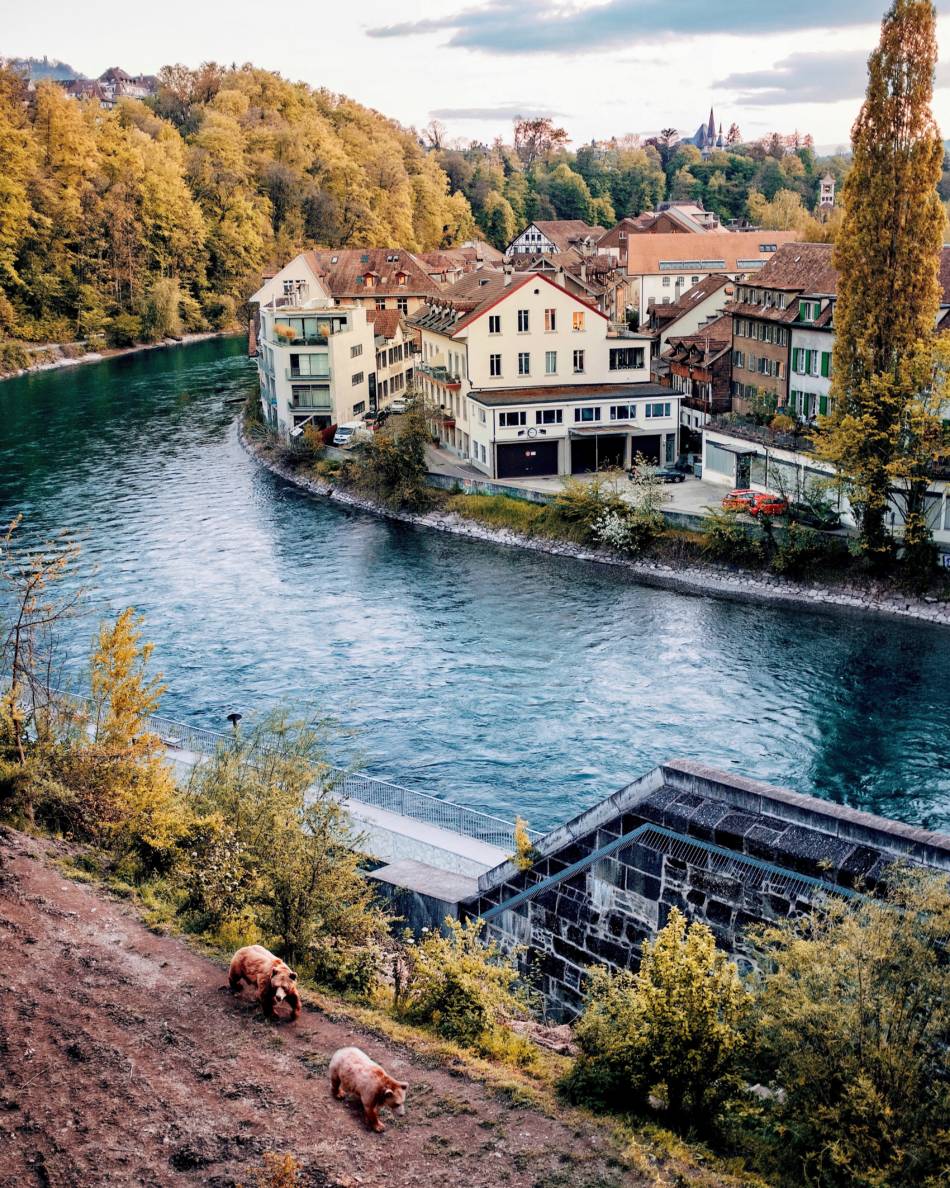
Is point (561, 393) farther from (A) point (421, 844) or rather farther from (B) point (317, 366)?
(A) point (421, 844)

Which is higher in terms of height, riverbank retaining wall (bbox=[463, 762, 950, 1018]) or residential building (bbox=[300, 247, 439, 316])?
residential building (bbox=[300, 247, 439, 316])

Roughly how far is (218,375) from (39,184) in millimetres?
36997

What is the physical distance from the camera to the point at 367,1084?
1384 cm

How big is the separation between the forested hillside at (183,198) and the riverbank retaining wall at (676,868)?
99972 millimetres

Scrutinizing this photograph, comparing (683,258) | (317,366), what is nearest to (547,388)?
(317,366)

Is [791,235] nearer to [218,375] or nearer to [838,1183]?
[218,375]

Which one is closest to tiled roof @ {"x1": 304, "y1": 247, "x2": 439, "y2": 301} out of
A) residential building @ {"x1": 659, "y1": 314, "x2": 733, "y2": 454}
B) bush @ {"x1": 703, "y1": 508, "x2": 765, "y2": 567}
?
residential building @ {"x1": 659, "y1": 314, "x2": 733, "y2": 454}

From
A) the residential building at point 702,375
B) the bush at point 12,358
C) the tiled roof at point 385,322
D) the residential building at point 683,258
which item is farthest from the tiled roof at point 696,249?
the bush at point 12,358

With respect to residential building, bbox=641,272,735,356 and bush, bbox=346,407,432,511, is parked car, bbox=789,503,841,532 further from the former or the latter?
residential building, bbox=641,272,735,356

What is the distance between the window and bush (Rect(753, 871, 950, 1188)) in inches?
1996

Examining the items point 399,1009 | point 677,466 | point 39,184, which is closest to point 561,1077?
point 399,1009

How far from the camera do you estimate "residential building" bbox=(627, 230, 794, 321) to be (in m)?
91.1

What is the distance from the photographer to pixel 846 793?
99.3ft

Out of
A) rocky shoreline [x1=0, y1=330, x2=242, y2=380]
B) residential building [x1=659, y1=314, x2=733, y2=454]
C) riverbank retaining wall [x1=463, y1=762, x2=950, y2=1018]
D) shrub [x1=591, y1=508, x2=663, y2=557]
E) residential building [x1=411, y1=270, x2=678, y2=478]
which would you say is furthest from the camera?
rocky shoreline [x1=0, y1=330, x2=242, y2=380]
